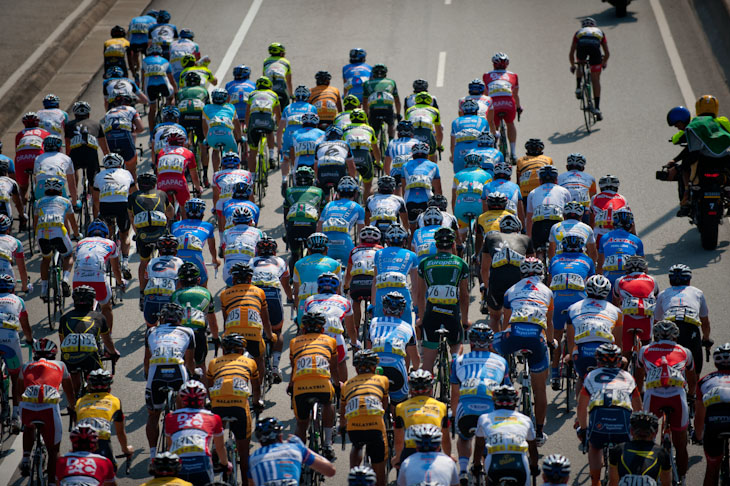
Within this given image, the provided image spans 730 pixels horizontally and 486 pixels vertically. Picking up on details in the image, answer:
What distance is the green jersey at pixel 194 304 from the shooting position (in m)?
15.5

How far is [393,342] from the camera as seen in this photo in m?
14.4

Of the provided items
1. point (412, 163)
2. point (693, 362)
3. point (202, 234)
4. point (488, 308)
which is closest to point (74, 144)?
point (202, 234)

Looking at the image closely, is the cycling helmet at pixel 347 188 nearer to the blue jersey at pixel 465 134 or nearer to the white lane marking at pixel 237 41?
the blue jersey at pixel 465 134

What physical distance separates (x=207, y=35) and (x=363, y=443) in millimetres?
21941

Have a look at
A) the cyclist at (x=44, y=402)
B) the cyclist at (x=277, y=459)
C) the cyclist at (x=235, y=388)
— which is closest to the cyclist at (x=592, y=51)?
the cyclist at (x=235, y=388)

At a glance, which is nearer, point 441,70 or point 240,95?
point 240,95

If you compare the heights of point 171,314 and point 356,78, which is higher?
point 356,78

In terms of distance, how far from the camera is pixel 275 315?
16656mm

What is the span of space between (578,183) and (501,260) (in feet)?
10.2

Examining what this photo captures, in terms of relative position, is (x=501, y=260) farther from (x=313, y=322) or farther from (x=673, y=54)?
(x=673, y=54)

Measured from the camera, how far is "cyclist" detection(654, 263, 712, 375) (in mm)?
14828

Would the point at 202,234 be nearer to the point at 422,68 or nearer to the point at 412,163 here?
the point at 412,163

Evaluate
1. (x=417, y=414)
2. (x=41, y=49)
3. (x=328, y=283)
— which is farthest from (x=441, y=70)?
(x=417, y=414)

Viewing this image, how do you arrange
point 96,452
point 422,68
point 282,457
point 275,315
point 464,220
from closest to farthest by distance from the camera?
point 282,457, point 96,452, point 275,315, point 464,220, point 422,68
